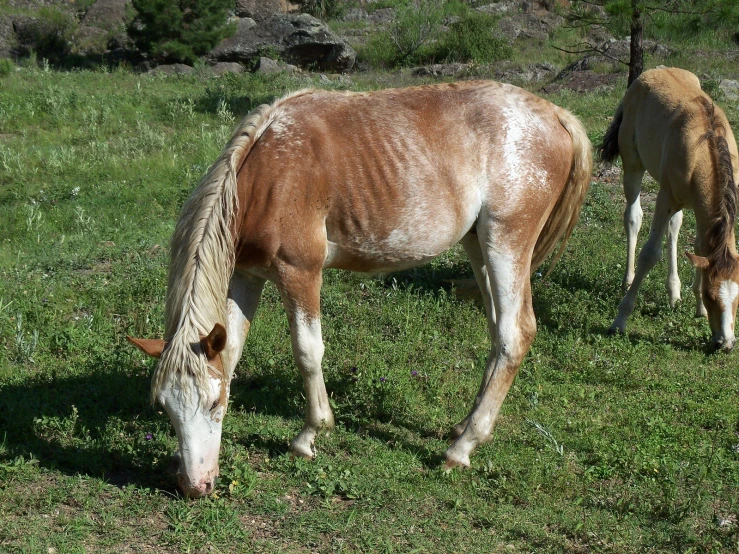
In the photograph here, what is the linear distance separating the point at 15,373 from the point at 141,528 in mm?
2083

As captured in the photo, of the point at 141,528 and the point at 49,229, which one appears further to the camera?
the point at 49,229

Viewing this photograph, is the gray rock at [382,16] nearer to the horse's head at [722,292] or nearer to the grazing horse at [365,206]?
the horse's head at [722,292]

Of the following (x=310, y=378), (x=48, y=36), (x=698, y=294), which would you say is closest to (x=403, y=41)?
(x=48, y=36)

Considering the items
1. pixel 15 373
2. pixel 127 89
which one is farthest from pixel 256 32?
pixel 15 373

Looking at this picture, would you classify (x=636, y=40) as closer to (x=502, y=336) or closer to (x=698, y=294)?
(x=698, y=294)

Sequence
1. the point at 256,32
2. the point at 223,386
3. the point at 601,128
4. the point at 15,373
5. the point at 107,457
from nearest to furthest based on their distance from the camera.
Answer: the point at 223,386, the point at 107,457, the point at 15,373, the point at 601,128, the point at 256,32

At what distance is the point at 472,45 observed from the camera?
24172 mm

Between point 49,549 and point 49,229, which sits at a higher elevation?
point 49,549

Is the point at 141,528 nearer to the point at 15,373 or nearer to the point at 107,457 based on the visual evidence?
the point at 107,457

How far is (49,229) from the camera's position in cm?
811

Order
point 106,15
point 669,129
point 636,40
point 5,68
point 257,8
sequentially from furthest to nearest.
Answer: point 257,8 < point 106,15 < point 5,68 < point 636,40 < point 669,129

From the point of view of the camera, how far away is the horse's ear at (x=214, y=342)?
3.82 m

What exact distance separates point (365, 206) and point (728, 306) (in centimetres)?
343

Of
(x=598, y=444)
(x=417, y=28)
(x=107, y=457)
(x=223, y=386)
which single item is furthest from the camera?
(x=417, y=28)
